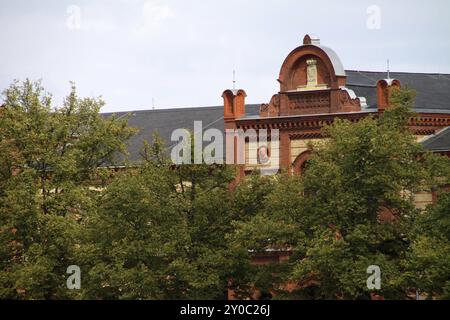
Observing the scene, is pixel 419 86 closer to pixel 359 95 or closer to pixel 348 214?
pixel 359 95

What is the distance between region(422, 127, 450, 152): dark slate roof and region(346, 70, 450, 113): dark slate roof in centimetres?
141

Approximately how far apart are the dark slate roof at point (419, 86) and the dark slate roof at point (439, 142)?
Answer: 141 centimetres

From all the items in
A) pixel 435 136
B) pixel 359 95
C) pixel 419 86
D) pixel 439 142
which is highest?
pixel 419 86

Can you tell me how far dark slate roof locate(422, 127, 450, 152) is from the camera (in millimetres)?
66062

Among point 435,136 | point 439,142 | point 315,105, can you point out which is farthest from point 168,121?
point 439,142

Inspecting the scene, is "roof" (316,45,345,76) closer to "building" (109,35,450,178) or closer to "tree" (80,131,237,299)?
"building" (109,35,450,178)

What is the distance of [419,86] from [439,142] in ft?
22.3

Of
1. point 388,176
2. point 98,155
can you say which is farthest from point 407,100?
point 98,155

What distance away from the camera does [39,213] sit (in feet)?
204

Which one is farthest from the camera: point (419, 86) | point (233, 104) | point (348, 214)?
point (419, 86)

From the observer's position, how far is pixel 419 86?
72812 mm

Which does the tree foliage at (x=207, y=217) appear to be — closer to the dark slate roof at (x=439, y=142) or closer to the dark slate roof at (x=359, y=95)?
the dark slate roof at (x=439, y=142)

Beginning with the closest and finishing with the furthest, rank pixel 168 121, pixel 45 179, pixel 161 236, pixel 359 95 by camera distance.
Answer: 1. pixel 161 236
2. pixel 45 179
3. pixel 359 95
4. pixel 168 121
